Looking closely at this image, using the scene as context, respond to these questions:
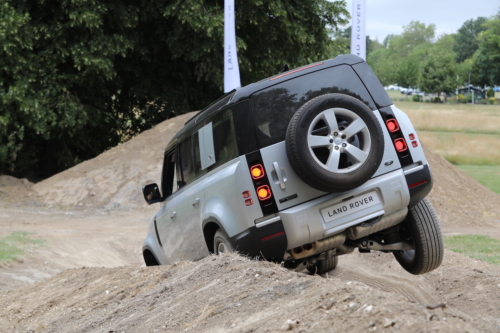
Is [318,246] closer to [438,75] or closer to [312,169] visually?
[312,169]

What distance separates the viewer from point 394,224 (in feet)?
20.8

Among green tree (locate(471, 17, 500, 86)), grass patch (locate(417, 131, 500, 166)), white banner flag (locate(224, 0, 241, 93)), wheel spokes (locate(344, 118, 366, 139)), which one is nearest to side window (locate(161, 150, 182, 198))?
wheel spokes (locate(344, 118, 366, 139))

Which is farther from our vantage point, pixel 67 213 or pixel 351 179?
pixel 67 213

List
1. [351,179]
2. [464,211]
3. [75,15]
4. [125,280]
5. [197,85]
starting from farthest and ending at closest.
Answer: [197,85] < [75,15] < [464,211] < [125,280] < [351,179]

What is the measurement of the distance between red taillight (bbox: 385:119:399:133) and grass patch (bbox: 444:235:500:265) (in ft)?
14.7

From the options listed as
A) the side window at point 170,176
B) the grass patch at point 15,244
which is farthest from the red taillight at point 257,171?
the grass patch at point 15,244

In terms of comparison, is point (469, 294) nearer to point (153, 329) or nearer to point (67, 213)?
point (153, 329)

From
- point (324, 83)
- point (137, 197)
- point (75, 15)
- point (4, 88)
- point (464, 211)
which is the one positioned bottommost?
point (464, 211)

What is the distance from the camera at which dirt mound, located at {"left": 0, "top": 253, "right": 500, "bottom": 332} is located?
3594 millimetres

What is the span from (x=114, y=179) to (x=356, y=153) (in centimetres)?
1656

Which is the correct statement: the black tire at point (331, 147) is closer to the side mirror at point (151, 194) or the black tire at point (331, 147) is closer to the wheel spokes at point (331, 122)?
the wheel spokes at point (331, 122)

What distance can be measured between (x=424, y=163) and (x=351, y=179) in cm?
97

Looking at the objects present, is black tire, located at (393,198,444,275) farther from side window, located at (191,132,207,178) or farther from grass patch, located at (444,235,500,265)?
grass patch, located at (444,235,500,265)

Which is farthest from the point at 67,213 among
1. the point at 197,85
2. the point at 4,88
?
the point at 197,85
